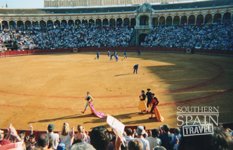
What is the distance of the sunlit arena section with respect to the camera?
17.3m

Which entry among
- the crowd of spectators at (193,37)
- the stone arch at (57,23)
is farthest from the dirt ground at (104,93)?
the stone arch at (57,23)

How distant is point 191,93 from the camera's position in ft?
78.7

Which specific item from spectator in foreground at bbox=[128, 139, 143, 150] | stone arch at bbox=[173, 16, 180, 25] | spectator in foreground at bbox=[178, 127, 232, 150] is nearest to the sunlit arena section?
spectator in foreground at bbox=[178, 127, 232, 150]

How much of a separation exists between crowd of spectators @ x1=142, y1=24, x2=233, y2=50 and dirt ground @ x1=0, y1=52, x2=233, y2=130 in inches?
1111

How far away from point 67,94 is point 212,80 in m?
14.5

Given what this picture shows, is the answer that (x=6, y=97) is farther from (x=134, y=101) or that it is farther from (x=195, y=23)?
(x=195, y=23)

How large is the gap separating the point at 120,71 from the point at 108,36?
4677 cm

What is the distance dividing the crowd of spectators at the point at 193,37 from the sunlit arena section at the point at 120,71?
25 centimetres

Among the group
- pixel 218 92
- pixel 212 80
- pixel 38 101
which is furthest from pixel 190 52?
pixel 38 101

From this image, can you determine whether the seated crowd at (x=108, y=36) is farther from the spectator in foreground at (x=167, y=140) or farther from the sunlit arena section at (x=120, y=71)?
the spectator in foreground at (x=167, y=140)

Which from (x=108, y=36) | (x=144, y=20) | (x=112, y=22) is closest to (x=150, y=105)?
(x=108, y=36)

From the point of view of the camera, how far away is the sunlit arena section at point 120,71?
1727cm

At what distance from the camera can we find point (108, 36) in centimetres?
8194

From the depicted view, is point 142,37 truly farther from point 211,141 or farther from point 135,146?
point 211,141
